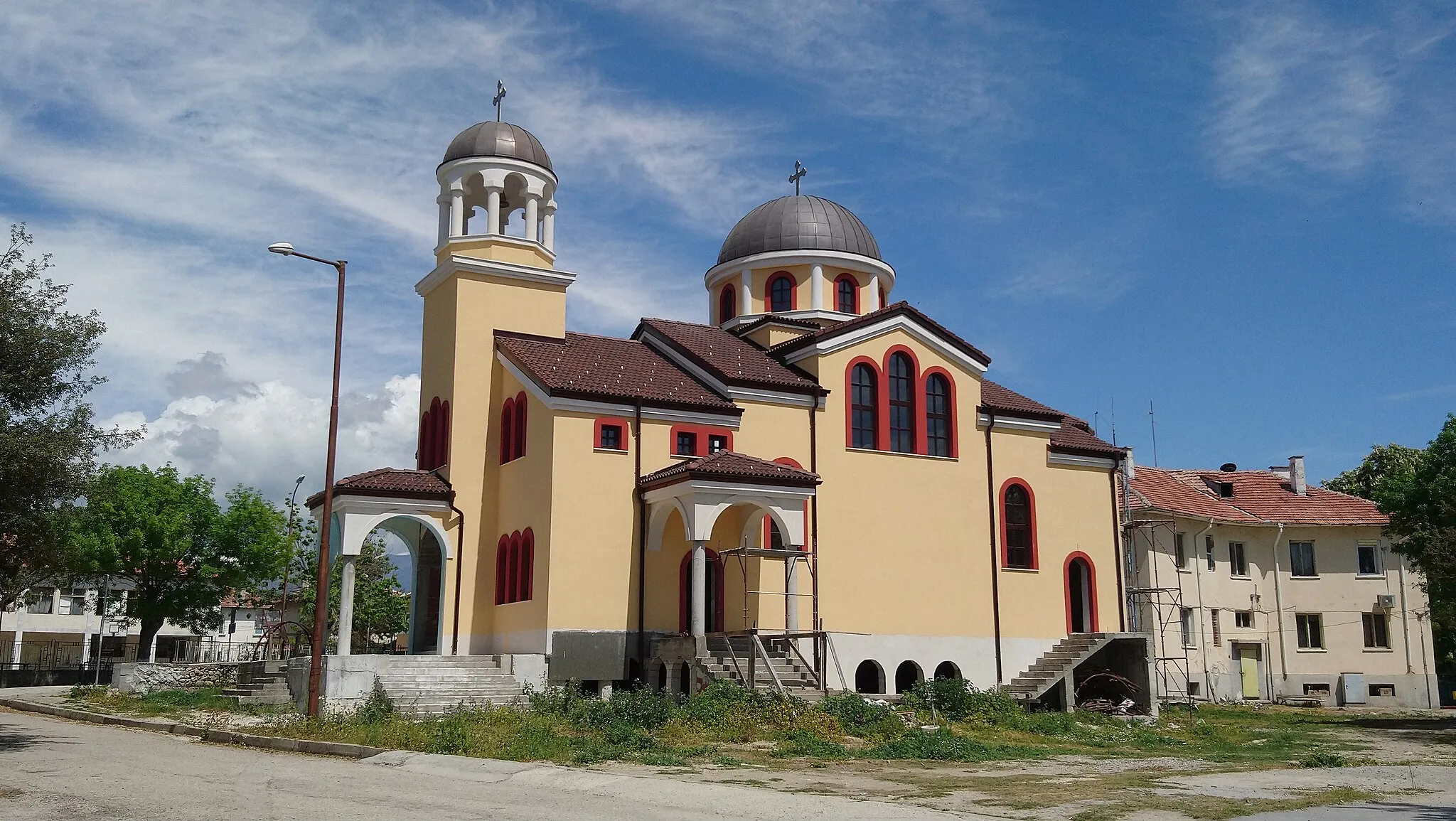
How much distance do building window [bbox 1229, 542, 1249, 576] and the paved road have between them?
1430 inches

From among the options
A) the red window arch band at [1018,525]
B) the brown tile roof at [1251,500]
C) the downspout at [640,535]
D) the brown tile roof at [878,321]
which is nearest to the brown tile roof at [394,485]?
the downspout at [640,535]

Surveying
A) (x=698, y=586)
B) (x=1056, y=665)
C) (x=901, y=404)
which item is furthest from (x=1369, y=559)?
(x=698, y=586)

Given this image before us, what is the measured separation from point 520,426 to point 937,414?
10997 mm

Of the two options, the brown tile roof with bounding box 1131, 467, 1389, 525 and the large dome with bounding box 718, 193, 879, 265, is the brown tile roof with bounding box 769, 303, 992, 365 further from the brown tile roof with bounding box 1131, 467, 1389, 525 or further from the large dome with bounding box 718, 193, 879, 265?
the brown tile roof with bounding box 1131, 467, 1389, 525

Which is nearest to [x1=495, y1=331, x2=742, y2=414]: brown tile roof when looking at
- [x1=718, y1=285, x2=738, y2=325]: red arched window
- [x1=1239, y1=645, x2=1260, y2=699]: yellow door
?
[x1=718, y1=285, x2=738, y2=325]: red arched window

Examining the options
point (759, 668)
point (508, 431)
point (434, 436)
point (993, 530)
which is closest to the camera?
point (759, 668)

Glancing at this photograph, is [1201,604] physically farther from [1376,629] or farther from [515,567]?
[515,567]

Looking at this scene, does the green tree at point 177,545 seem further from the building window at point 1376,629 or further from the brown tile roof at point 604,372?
the building window at point 1376,629

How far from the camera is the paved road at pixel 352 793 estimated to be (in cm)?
1202

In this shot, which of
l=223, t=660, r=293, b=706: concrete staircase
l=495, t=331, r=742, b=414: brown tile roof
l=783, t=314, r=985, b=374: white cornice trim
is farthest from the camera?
l=783, t=314, r=985, b=374: white cornice trim

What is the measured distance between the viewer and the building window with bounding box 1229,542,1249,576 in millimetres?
46312

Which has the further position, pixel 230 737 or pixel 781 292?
pixel 781 292

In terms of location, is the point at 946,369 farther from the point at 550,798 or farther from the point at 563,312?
the point at 550,798

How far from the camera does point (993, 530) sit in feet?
108
